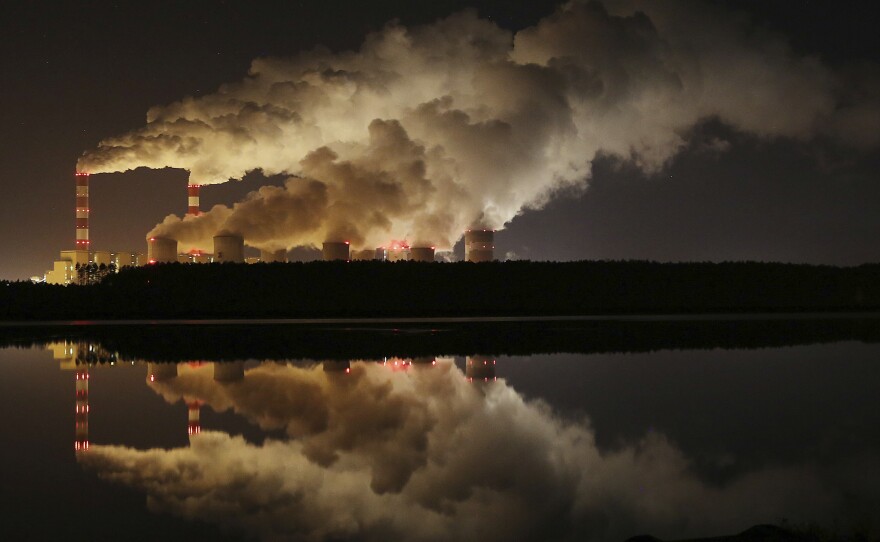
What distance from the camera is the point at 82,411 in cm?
1065

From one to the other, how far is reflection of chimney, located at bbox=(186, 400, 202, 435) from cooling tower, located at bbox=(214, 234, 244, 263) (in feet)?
122

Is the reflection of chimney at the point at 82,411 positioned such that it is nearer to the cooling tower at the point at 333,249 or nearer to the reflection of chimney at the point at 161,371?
the reflection of chimney at the point at 161,371

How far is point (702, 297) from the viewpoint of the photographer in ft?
125

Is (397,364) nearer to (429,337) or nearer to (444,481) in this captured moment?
(429,337)

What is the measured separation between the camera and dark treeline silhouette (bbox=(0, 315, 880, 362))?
1762 centimetres

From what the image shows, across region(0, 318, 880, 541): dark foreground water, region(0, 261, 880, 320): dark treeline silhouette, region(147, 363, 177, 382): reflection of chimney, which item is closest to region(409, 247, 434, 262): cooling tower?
region(0, 261, 880, 320): dark treeline silhouette

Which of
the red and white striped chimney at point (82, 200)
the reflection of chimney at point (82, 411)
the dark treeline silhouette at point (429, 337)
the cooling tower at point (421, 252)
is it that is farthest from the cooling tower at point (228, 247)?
the reflection of chimney at point (82, 411)

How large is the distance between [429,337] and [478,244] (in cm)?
2807

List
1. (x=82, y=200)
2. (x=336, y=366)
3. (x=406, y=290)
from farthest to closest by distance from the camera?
1. (x=82, y=200)
2. (x=406, y=290)
3. (x=336, y=366)

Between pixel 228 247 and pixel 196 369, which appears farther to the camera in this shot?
pixel 228 247

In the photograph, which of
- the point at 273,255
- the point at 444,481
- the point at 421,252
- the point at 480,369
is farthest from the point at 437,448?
the point at 273,255

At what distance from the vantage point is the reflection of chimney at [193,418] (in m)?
9.22

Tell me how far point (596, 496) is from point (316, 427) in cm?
381

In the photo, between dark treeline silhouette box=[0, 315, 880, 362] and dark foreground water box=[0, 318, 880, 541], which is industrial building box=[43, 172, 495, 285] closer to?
dark treeline silhouette box=[0, 315, 880, 362]
